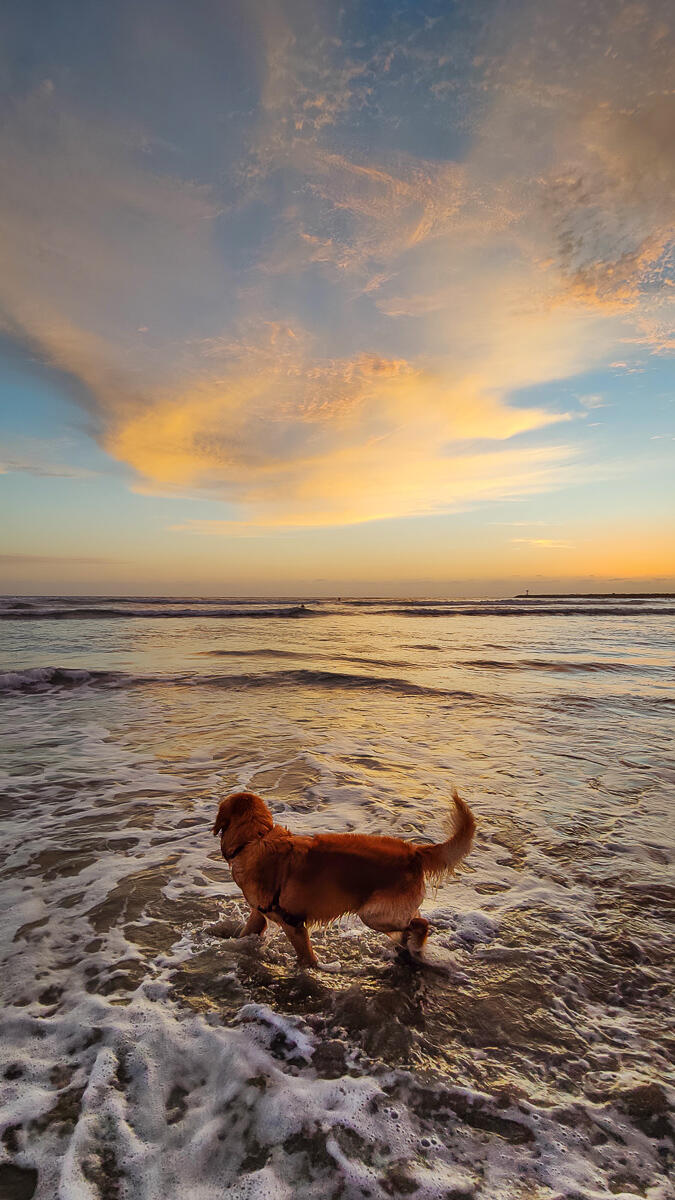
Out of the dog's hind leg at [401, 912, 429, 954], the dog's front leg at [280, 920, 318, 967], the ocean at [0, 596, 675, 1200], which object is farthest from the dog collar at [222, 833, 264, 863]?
the dog's hind leg at [401, 912, 429, 954]

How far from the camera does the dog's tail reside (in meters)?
2.74

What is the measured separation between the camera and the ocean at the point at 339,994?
1.97 metres

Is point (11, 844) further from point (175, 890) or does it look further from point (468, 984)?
point (468, 984)

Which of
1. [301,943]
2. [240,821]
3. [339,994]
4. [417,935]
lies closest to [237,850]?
[240,821]

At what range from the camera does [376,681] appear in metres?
13.3

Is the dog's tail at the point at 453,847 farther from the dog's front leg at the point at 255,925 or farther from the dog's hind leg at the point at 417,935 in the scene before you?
the dog's front leg at the point at 255,925

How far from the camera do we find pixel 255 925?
322 centimetres

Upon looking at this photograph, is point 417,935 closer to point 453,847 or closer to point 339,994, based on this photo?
point 339,994

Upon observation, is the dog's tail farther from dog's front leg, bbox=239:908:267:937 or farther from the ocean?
dog's front leg, bbox=239:908:267:937

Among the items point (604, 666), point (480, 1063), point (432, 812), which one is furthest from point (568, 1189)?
point (604, 666)

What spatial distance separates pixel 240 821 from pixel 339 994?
1128 mm

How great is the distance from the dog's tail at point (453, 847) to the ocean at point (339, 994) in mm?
766

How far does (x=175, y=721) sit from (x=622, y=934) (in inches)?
297

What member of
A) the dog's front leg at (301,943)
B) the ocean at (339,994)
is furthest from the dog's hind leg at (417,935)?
the dog's front leg at (301,943)
